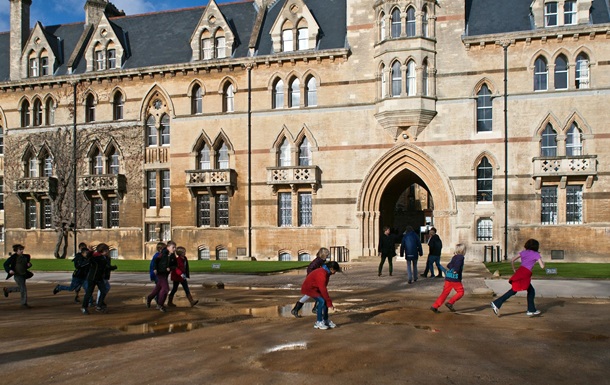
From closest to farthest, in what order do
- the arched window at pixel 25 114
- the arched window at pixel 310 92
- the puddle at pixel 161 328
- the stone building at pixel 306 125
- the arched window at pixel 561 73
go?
the puddle at pixel 161 328, the stone building at pixel 306 125, the arched window at pixel 561 73, the arched window at pixel 310 92, the arched window at pixel 25 114

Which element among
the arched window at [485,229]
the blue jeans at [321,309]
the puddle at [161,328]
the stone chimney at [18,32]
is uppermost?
the stone chimney at [18,32]

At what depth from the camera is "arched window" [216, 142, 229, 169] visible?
34.8 meters

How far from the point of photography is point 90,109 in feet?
124

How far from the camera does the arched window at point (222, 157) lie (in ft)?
114

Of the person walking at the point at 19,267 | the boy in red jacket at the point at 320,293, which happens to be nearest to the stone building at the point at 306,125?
the person walking at the point at 19,267

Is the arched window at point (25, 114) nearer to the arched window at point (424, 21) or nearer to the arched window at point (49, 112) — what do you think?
the arched window at point (49, 112)

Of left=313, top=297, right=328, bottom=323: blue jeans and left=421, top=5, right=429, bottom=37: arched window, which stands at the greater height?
left=421, top=5, right=429, bottom=37: arched window

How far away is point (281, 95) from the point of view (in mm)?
33906

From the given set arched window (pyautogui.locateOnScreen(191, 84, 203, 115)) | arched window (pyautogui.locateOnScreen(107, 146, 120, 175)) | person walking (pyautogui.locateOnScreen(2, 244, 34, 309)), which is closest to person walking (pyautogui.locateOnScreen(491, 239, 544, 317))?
person walking (pyautogui.locateOnScreen(2, 244, 34, 309))

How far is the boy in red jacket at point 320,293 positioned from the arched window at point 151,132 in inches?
1022

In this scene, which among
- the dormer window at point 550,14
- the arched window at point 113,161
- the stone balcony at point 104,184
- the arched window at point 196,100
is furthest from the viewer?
the arched window at point 113,161

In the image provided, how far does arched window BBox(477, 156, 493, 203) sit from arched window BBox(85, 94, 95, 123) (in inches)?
898

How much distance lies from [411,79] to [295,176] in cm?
770

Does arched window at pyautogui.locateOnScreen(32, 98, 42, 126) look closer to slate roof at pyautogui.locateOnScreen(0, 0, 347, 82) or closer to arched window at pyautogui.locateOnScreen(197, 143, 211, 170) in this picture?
slate roof at pyautogui.locateOnScreen(0, 0, 347, 82)
